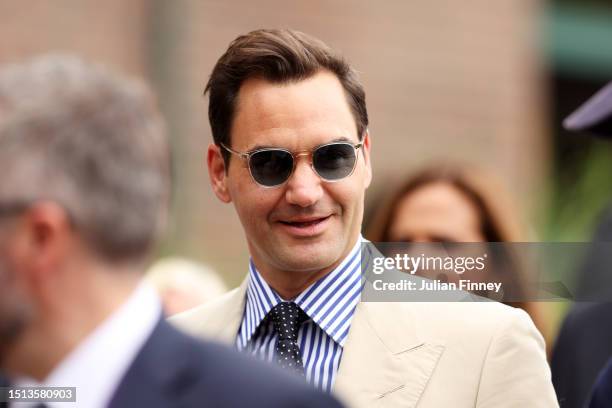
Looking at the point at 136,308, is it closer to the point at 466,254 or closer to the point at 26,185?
the point at 26,185

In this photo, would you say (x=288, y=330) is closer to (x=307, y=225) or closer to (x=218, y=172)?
(x=307, y=225)

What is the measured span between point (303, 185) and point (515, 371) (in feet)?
2.13

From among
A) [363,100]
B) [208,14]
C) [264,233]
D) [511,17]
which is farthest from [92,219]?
[511,17]

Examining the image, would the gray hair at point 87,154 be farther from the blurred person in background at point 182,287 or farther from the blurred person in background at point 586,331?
the blurred person in background at point 182,287

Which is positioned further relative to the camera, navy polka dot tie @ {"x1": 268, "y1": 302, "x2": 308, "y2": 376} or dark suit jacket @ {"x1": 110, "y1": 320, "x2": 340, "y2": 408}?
navy polka dot tie @ {"x1": 268, "y1": 302, "x2": 308, "y2": 376}

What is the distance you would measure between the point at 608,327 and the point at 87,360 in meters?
1.91

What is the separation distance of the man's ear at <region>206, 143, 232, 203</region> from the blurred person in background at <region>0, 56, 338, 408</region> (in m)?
0.78

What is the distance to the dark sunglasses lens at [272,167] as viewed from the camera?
290 cm

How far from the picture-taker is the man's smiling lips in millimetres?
2887

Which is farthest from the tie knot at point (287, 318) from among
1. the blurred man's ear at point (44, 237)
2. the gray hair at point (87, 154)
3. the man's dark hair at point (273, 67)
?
the blurred man's ear at point (44, 237)

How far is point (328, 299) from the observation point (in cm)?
295

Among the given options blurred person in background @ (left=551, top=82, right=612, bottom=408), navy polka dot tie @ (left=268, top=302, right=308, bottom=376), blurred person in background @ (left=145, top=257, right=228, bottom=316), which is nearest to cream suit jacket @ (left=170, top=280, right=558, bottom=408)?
navy polka dot tie @ (left=268, top=302, right=308, bottom=376)

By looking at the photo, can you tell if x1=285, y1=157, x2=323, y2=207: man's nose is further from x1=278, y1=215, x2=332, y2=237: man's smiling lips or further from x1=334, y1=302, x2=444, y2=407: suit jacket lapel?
x1=334, y1=302, x2=444, y2=407: suit jacket lapel

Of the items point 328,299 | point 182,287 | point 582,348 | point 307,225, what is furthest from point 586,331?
point 182,287
